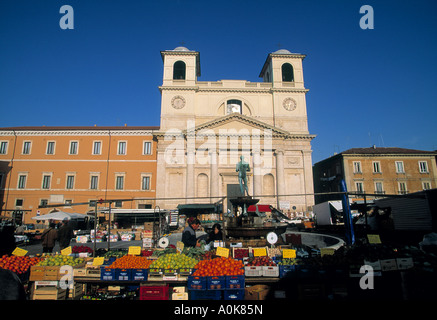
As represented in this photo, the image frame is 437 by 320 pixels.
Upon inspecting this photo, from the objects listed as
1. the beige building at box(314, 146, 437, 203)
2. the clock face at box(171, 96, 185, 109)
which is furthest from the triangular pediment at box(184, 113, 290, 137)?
the beige building at box(314, 146, 437, 203)

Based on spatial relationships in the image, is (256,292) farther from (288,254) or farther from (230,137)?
(230,137)

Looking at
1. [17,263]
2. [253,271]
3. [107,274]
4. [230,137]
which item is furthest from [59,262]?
[230,137]

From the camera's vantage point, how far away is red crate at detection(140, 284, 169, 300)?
5375mm

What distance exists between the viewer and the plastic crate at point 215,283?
16.8 ft

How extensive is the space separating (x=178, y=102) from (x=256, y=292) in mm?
29263

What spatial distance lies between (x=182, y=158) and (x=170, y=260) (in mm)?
25427

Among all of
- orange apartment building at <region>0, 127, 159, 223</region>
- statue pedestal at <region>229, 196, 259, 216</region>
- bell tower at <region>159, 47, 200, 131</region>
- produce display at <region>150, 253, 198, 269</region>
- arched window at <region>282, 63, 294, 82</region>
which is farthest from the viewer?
A: arched window at <region>282, 63, 294, 82</region>

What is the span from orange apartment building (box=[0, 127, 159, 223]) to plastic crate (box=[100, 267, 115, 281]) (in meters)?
25.5

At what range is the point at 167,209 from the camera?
28922 millimetres

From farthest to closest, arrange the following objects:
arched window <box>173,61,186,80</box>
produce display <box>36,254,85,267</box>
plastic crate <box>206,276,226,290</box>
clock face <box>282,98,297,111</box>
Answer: arched window <box>173,61,186,80</box>
clock face <box>282,98,297,111</box>
produce display <box>36,254,85,267</box>
plastic crate <box>206,276,226,290</box>

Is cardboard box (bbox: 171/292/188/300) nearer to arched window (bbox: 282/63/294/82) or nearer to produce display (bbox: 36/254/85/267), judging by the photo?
produce display (bbox: 36/254/85/267)

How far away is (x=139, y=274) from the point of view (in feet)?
18.5
